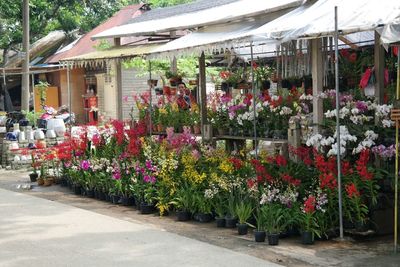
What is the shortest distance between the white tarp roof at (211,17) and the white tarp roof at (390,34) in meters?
3.44

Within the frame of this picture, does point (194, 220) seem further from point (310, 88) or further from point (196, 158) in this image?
point (310, 88)

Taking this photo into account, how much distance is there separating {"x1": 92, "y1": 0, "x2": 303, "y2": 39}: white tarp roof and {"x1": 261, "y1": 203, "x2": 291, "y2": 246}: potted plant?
3433 mm

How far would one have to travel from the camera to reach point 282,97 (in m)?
9.82

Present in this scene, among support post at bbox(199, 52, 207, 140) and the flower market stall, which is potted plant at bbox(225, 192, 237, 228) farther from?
support post at bbox(199, 52, 207, 140)

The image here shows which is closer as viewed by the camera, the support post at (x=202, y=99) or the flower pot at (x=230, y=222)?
the flower pot at (x=230, y=222)

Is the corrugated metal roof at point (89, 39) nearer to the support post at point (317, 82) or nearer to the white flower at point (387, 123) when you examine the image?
the support post at point (317, 82)

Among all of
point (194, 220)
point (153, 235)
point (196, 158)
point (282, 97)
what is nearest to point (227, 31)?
point (282, 97)

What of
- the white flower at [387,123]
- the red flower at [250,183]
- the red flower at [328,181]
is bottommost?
the red flower at [250,183]

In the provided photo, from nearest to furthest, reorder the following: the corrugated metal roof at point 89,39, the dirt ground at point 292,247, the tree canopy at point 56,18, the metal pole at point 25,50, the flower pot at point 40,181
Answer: the dirt ground at point 292,247 → the flower pot at point 40,181 → the metal pole at point 25,50 → the corrugated metal roof at point 89,39 → the tree canopy at point 56,18

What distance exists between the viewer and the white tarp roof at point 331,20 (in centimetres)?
663

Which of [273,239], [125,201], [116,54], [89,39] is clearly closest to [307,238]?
[273,239]

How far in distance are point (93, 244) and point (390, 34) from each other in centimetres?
417

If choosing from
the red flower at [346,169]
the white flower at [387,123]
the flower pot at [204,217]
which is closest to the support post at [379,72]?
the white flower at [387,123]

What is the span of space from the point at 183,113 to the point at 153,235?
417 centimetres
